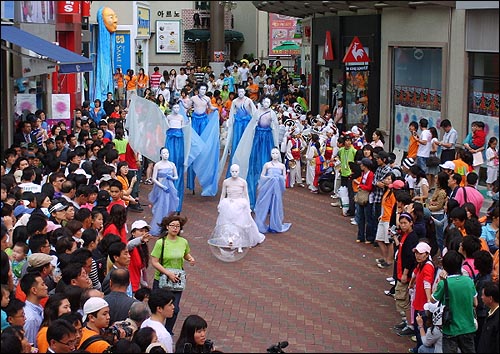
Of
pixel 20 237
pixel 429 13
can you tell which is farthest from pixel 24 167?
pixel 429 13

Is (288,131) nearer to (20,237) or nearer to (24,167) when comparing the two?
(24,167)

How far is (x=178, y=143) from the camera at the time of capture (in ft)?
47.2

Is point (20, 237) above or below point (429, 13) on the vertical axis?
below

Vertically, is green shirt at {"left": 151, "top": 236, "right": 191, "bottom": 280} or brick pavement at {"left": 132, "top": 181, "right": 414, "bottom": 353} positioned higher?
green shirt at {"left": 151, "top": 236, "right": 191, "bottom": 280}

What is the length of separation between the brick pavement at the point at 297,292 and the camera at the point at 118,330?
81 cm

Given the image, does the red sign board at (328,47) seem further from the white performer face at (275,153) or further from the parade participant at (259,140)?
the white performer face at (275,153)

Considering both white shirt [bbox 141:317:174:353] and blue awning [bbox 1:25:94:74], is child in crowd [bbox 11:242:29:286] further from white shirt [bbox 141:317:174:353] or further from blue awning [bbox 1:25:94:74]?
blue awning [bbox 1:25:94:74]

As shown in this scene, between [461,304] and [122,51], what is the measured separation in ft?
64.6

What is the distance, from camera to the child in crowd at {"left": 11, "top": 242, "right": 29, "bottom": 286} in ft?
23.4

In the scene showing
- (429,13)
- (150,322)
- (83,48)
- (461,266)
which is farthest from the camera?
(83,48)

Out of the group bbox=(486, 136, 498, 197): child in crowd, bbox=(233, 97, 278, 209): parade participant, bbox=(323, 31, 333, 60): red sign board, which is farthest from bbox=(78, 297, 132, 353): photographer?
bbox=(323, 31, 333, 60): red sign board

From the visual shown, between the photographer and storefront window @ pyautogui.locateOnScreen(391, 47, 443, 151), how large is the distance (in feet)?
36.3

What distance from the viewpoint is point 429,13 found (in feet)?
52.9

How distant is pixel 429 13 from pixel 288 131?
3595 mm
